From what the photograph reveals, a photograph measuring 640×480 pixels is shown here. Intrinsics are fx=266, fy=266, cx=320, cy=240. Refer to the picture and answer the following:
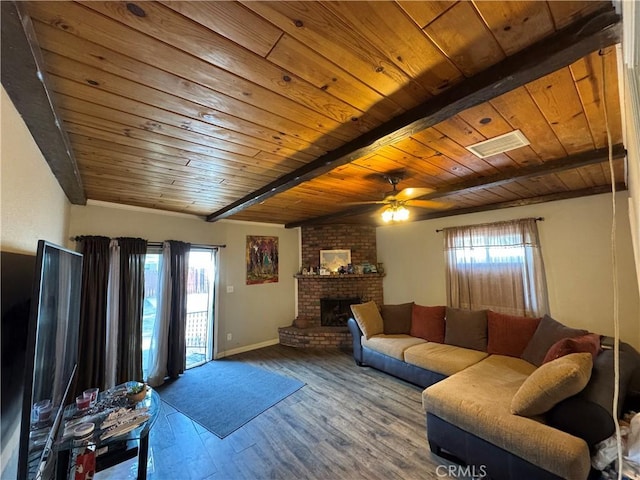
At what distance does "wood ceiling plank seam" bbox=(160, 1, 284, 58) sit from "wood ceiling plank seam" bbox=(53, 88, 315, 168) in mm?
683

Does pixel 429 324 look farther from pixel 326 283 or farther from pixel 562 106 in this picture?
pixel 562 106

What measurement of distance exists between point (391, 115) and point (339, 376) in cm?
335

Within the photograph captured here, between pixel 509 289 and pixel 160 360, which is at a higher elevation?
pixel 509 289

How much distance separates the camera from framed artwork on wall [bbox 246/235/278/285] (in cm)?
501

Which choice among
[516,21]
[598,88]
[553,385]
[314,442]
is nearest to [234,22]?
[516,21]

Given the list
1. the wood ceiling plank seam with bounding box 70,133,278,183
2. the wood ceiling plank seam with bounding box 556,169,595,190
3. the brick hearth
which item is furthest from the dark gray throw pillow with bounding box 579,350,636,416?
the brick hearth

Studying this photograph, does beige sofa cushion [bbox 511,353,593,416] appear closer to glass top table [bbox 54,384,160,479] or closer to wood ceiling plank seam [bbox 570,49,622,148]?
wood ceiling plank seam [bbox 570,49,622,148]

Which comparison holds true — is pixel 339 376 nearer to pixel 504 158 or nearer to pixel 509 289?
pixel 509 289

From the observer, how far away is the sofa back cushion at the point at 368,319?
13.0 ft

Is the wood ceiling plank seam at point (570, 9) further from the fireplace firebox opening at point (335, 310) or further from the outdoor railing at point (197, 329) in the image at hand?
the outdoor railing at point (197, 329)

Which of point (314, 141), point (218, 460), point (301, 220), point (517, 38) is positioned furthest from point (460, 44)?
point (301, 220)

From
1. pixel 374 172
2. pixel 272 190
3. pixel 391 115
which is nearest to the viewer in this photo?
pixel 391 115

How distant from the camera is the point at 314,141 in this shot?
1823 mm

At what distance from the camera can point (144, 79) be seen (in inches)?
46.9
